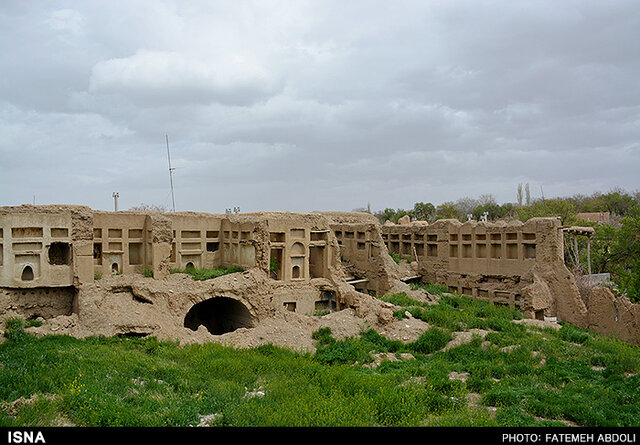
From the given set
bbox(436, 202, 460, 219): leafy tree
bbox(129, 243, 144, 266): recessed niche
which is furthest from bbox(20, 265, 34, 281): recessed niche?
bbox(436, 202, 460, 219): leafy tree

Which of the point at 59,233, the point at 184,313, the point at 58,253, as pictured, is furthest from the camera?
the point at 58,253

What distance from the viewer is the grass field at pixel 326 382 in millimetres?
7961

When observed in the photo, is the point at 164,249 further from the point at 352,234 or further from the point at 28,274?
the point at 352,234

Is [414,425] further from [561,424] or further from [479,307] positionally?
[479,307]

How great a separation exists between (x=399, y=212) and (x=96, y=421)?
1819 inches

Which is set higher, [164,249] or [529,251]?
[164,249]

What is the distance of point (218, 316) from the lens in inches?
734

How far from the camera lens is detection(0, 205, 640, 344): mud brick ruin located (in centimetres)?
1411

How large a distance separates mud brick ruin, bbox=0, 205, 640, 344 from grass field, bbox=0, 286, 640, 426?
1286 millimetres

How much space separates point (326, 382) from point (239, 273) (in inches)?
285

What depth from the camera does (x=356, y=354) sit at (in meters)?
13.0

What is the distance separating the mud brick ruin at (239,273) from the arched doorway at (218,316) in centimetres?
4

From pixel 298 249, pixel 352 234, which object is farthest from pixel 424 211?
pixel 298 249

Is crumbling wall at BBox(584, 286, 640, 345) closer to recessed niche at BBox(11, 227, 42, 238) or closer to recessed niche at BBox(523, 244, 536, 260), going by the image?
recessed niche at BBox(523, 244, 536, 260)
